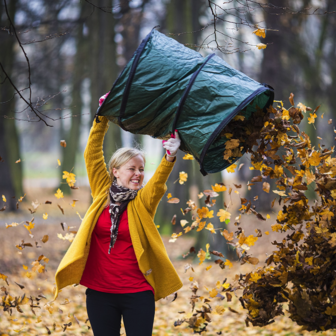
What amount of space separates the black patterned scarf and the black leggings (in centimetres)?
Answer: 33

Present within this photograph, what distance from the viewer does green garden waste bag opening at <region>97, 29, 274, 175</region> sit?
2.25 metres

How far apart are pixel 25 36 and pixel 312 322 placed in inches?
424

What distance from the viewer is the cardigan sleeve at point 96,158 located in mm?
2754

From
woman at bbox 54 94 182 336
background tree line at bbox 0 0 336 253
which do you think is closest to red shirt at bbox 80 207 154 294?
woman at bbox 54 94 182 336

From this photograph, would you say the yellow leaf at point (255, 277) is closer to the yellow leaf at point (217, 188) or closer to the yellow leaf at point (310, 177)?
the yellow leaf at point (217, 188)

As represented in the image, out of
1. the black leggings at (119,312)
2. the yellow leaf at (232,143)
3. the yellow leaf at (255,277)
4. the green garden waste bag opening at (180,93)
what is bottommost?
the yellow leaf at (255,277)

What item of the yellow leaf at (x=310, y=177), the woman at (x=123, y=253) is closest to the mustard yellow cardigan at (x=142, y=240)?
the woman at (x=123, y=253)

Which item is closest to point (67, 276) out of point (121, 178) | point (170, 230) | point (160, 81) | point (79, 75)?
point (121, 178)

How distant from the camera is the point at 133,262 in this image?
8.23ft

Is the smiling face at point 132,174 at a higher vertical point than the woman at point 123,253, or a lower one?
higher

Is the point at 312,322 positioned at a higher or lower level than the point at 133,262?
lower

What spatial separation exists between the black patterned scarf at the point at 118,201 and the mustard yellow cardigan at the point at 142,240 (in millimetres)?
40


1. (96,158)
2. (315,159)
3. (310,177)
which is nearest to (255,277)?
(310,177)

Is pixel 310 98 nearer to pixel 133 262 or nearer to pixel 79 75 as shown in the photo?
pixel 79 75
